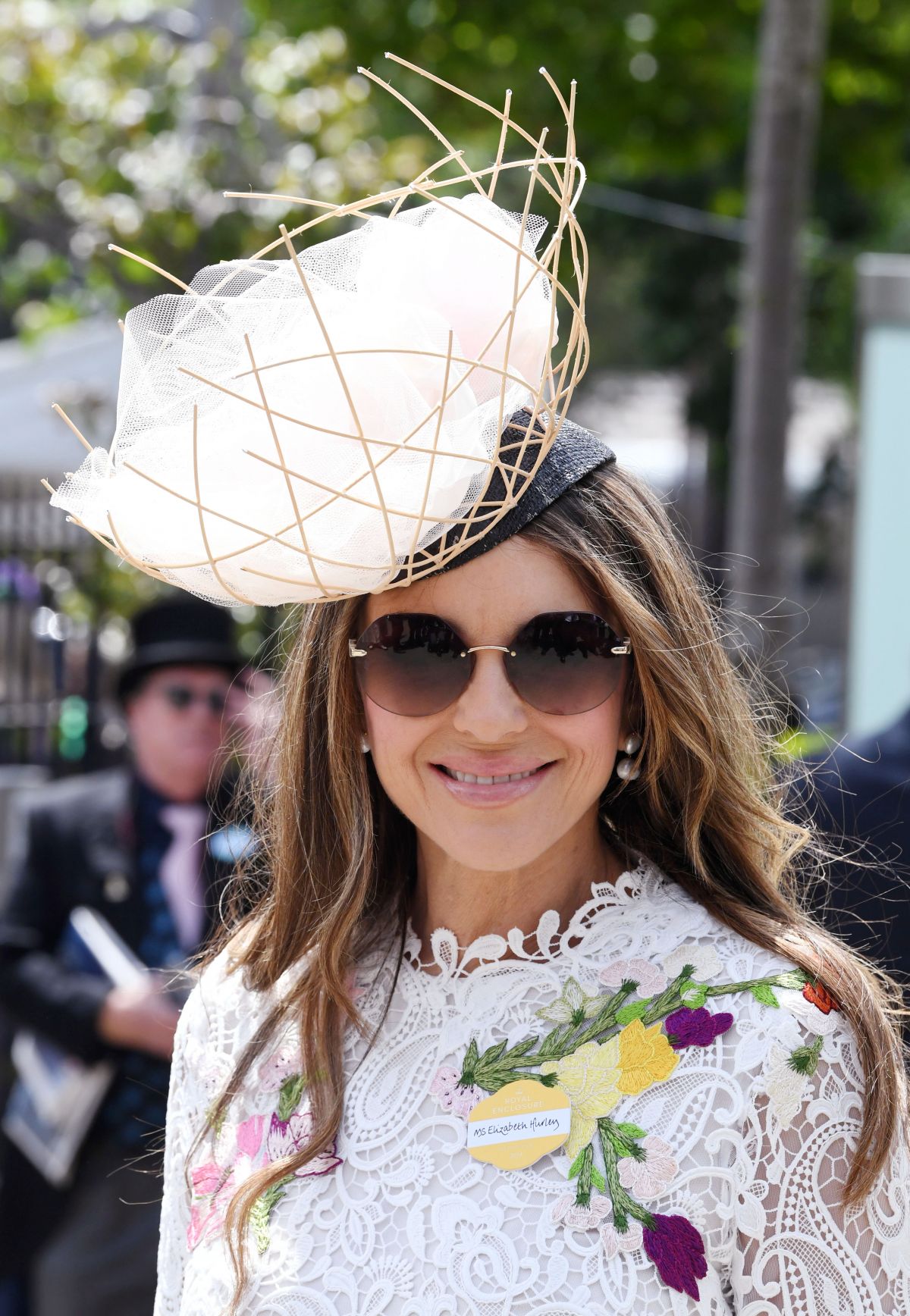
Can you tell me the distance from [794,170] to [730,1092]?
4.00m

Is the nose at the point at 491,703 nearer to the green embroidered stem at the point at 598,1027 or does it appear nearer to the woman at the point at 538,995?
the woman at the point at 538,995

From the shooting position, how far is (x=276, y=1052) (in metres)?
1.95

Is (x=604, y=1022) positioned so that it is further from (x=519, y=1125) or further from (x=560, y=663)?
(x=560, y=663)

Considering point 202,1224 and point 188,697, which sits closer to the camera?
point 202,1224

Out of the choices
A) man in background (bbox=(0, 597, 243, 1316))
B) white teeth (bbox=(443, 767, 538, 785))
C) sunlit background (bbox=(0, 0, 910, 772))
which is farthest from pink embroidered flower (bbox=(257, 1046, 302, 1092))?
sunlit background (bbox=(0, 0, 910, 772))

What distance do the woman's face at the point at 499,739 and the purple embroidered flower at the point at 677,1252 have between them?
1.38 ft

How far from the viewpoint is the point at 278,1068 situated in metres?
1.94

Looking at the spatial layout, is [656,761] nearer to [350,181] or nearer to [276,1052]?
[276,1052]

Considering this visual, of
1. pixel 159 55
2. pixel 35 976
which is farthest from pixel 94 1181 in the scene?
pixel 159 55

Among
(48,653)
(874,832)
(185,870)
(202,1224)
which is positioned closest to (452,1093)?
(202,1224)

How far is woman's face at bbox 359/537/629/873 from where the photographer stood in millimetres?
1760

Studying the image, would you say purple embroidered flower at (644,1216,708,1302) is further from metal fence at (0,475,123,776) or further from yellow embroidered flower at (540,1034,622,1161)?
metal fence at (0,475,123,776)

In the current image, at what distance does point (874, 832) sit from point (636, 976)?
109cm

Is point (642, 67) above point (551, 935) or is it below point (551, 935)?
above
